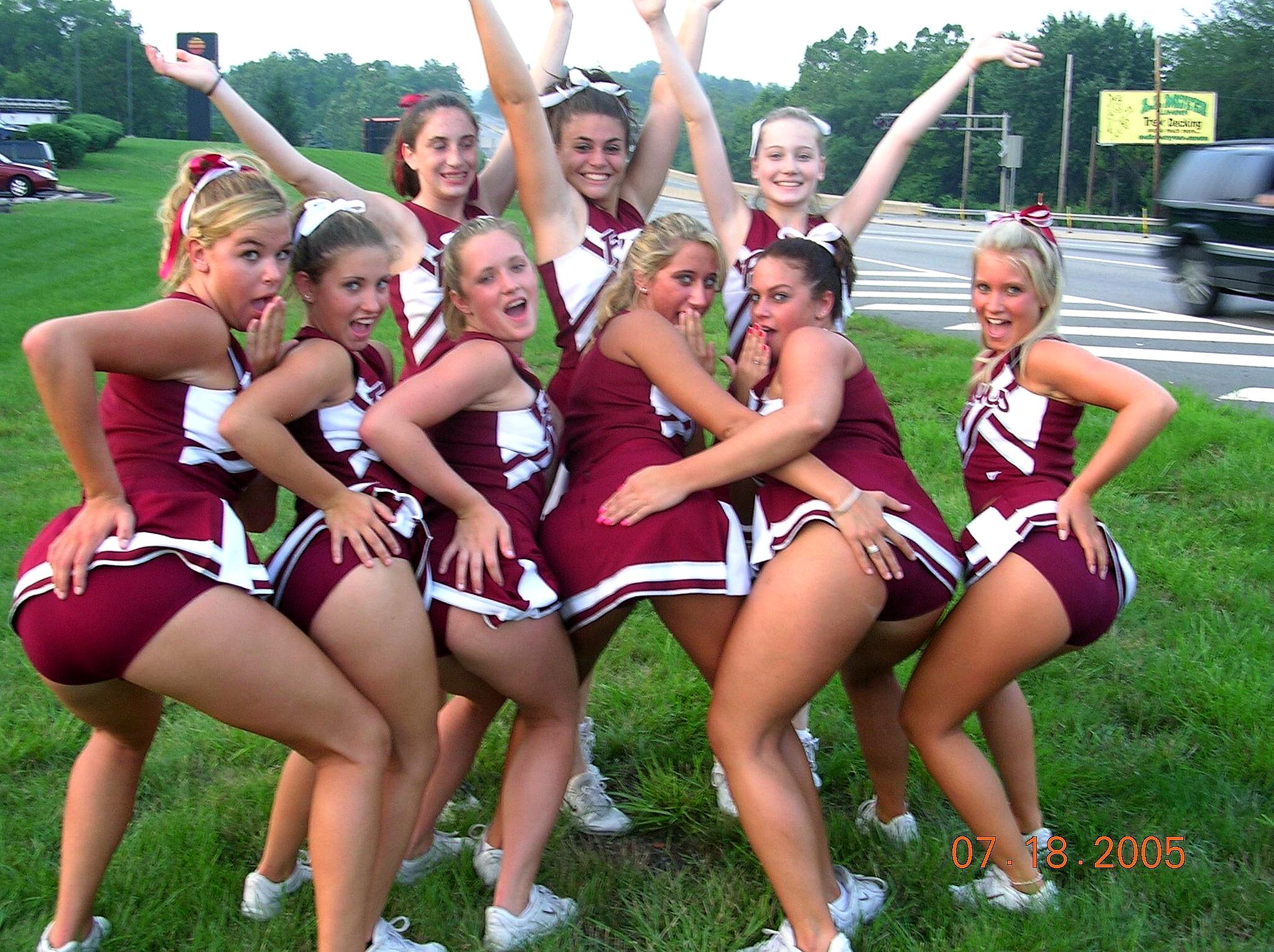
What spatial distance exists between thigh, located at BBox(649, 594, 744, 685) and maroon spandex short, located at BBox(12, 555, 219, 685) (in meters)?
1.11

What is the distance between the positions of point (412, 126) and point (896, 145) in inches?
65.7

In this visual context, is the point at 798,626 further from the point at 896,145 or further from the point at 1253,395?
the point at 1253,395

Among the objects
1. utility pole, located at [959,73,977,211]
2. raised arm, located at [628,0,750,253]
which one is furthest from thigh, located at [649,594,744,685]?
utility pole, located at [959,73,977,211]

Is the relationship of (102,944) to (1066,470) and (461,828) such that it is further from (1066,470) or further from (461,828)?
(1066,470)

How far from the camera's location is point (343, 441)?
2.93m

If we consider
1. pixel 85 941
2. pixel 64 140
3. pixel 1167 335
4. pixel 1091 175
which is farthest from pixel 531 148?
pixel 1091 175

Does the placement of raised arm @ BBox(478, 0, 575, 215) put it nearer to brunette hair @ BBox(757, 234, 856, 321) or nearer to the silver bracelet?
brunette hair @ BBox(757, 234, 856, 321)

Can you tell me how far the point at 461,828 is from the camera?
3619mm

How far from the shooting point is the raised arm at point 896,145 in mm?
4043

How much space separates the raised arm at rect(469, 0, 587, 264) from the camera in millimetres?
3480

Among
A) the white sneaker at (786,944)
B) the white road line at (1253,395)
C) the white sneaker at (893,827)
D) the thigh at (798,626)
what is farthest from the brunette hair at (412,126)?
the white road line at (1253,395)

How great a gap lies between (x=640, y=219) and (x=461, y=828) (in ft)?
6.90

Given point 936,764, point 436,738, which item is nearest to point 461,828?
point 436,738

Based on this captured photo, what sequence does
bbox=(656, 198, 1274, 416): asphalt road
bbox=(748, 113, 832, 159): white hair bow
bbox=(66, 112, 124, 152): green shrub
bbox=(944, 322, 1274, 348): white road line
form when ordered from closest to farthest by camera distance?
bbox=(748, 113, 832, 159): white hair bow
bbox=(656, 198, 1274, 416): asphalt road
bbox=(944, 322, 1274, 348): white road line
bbox=(66, 112, 124, 152): green shrub
